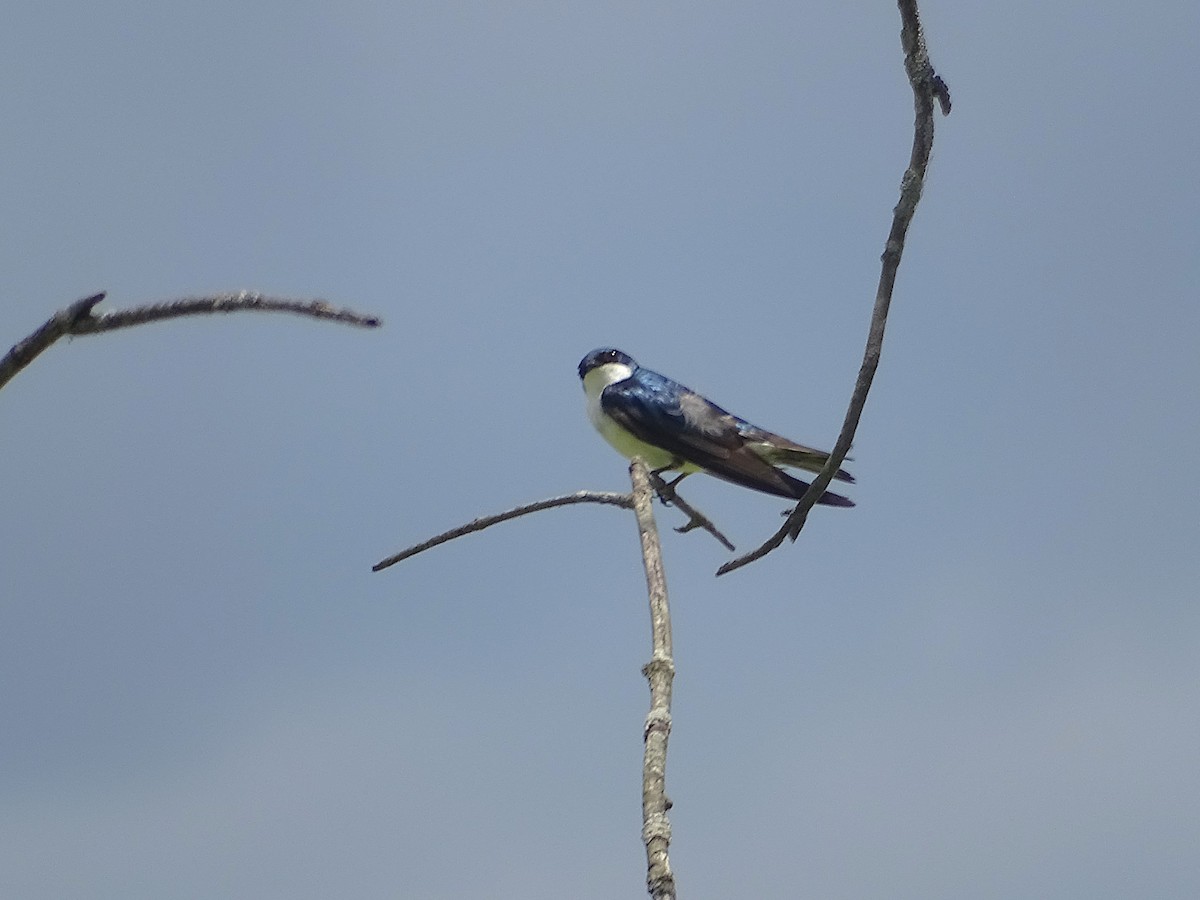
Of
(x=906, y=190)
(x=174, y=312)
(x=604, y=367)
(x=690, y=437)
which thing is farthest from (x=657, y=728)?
(x=604, y=367)

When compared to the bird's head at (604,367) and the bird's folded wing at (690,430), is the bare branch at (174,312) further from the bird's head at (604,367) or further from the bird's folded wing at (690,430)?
the bird's head at (604,367)

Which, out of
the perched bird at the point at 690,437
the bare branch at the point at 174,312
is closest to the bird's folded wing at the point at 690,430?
the perched bird at the point at 690,437

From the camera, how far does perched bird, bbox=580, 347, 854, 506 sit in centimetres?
985

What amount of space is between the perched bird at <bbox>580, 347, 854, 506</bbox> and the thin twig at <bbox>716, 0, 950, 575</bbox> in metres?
6.69

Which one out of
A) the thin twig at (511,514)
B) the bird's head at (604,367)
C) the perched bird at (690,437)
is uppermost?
the bird's head at (604,367)

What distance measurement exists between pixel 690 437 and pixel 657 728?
7.78 meters

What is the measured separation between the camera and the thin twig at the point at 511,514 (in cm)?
336

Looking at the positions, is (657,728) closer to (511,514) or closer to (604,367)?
(511,514)

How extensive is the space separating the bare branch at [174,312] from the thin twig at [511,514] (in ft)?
7.47

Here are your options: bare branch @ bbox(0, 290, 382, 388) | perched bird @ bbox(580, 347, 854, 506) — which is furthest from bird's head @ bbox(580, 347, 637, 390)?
bare branch @ bbox(0, 290, 382, 388)

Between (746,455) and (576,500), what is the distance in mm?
6476

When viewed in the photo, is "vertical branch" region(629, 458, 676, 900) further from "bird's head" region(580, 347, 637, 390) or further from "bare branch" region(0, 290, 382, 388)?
"bird's head" region(580, 347, 637, 390)

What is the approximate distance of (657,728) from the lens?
7.68ft

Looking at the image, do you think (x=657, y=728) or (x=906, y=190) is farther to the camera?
(x=906, y=190)
